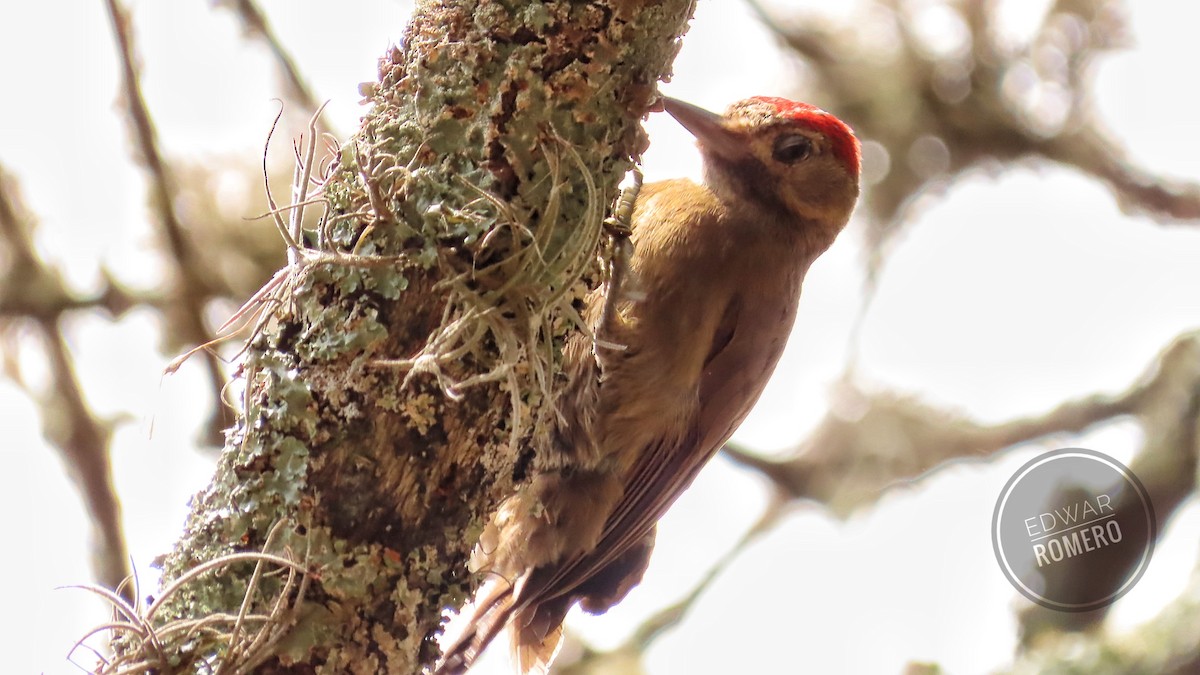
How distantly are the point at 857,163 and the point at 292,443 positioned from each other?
2272 mm

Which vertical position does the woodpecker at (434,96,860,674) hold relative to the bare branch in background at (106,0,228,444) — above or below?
below

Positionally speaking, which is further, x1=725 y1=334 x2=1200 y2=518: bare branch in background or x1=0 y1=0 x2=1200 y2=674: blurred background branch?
x1=725 y1=334 x2=1200 y2=518: bare branch in background

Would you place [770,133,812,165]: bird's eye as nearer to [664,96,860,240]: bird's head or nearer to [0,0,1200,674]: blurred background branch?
[664,96,860,240]: bird's head

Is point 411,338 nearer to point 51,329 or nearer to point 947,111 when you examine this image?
point 51,329

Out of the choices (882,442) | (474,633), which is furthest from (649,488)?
(882,442)

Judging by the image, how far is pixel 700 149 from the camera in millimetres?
3299

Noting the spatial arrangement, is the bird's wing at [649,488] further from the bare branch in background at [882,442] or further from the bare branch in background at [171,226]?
the bare branch in background at [882,442]

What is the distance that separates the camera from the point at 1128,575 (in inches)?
149

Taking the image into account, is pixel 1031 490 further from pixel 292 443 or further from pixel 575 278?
pixel 292 443

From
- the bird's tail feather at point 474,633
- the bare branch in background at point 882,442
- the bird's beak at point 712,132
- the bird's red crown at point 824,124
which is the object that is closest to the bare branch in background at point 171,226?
the bird's tail feather at point 474,633

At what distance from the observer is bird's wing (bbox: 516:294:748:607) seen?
10.0 feet

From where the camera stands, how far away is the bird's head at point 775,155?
3.22 meters

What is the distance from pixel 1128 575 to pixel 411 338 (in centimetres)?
309

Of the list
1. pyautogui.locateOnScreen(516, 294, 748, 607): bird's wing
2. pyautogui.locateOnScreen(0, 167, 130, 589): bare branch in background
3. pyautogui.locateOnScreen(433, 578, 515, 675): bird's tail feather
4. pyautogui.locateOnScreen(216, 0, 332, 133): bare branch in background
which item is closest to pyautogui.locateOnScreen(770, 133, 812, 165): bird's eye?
pyautogui.locateOnScreen(516, 294, 748, 607): bird's wing
